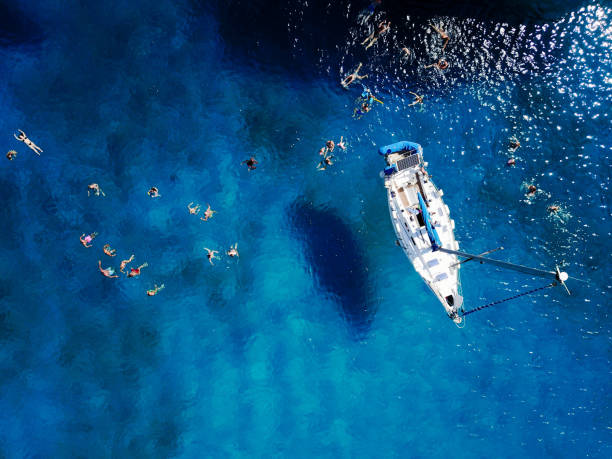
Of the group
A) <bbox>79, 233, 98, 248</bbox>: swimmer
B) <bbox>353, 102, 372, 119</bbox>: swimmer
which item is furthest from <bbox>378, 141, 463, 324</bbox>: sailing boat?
<bbox>79, 233, 98, 248</bbox>: swimmer

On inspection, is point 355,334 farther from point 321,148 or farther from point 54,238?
point 54,238

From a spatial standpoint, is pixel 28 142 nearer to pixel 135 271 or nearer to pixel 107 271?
pixel 107 271

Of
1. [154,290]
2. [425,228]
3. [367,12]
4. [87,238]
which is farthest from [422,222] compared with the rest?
[87,238]

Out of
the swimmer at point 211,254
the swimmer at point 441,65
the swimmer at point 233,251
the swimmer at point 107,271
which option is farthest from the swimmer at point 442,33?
the swimmer at point 107,271

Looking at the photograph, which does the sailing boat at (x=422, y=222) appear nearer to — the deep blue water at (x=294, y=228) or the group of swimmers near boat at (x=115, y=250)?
the deep blue water at (x=294, y=228)

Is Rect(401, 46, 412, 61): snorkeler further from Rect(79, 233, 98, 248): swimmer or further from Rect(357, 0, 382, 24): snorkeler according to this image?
Rect(79, 233, 98, 248): swimmer

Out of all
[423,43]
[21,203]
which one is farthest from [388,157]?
[21,203]
